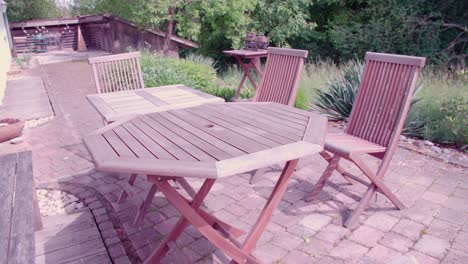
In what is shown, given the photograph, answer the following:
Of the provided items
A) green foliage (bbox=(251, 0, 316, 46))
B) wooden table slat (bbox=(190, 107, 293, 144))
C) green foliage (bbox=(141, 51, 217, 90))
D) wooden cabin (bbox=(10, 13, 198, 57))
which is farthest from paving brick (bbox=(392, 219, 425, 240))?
wooden cabin (bbox=(10, 13, 198, 57))

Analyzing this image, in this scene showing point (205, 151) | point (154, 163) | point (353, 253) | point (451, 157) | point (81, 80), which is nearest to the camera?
point (154, 163)

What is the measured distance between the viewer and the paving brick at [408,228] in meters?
2.36

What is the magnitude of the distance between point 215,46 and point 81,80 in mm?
7708

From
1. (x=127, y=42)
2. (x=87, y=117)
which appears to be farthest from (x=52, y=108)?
(x=127, y=42)

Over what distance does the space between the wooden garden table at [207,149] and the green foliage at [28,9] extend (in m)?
28.0

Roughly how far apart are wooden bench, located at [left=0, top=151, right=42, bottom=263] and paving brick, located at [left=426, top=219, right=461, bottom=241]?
2.36 meters

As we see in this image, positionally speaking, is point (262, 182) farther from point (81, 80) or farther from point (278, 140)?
point (81, 80)

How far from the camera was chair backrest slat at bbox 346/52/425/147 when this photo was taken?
265cm

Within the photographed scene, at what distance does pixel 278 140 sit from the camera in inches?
73.0

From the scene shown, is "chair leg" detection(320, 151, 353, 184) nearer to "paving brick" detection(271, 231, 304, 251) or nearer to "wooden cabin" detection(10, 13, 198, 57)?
"paving brick" detection(271, 231, 304, 251)

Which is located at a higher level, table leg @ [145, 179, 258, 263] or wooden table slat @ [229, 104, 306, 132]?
wooden table slat @ [229, 104, 306, 132]

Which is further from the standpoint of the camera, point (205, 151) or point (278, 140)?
point (278, 140)

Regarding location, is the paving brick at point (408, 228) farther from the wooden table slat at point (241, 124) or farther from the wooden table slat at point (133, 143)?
the wooden table slat at point (133, 143)

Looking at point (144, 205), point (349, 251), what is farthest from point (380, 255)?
point (144, 205)
